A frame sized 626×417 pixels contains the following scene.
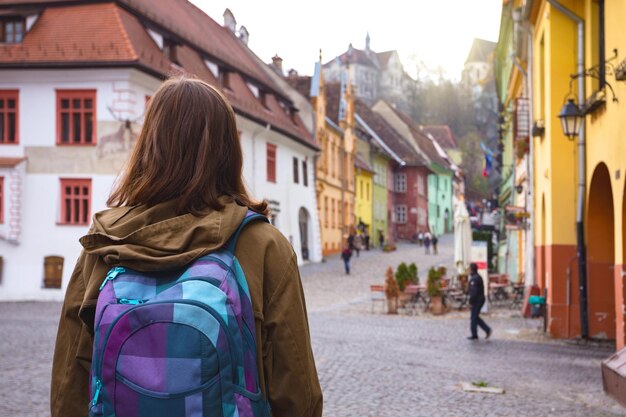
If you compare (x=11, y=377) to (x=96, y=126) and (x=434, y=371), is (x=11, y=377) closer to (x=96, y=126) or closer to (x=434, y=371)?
(x=434, y=371)

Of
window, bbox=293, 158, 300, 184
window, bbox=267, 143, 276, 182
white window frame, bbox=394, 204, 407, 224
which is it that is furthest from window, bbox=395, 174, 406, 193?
window, bbox=267, 143, 276, 182

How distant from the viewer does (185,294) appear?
229 cm

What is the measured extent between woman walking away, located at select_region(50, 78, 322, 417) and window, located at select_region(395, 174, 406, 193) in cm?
7128

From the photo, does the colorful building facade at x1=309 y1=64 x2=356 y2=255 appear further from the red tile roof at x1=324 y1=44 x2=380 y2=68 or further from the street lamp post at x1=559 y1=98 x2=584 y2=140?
the red tile roof at x1=324 y1=44 x2=380 y2=68

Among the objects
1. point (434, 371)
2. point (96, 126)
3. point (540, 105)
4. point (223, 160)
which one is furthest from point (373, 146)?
point (223, 160)

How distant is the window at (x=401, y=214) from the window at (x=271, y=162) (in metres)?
35.0

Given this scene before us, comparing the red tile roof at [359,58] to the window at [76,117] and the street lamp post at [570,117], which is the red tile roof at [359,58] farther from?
the street lamp post at [570,117]

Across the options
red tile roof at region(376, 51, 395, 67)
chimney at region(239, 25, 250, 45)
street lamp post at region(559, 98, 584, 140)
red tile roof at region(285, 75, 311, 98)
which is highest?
red tile roof at region(376, 51, 395, 67)

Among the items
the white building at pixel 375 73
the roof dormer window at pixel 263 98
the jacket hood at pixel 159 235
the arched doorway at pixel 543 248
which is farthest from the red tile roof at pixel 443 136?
the jacket hood at pixel 159 235

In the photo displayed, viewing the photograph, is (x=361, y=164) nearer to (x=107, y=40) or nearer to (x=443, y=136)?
(x=107, y=40)

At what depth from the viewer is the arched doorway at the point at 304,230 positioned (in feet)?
146

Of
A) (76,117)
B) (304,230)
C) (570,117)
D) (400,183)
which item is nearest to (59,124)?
(76,117)

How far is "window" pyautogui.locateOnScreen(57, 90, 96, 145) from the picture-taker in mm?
27562

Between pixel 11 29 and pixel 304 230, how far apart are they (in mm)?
19702
